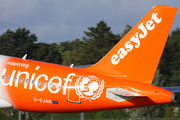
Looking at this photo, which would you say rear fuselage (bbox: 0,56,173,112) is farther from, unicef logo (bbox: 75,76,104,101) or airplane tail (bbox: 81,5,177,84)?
airplane tail (bbox: 81,5,177,84)

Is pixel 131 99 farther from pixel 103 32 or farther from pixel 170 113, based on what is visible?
pixel 103 32

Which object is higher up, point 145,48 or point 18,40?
point 18,40

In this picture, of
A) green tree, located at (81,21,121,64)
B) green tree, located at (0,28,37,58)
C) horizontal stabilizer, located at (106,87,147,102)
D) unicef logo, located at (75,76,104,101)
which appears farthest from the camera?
green tree, located at (0,28,37,58)

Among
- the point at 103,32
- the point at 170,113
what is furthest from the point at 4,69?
the point at 103,32

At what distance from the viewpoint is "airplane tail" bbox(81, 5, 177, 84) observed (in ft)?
69.3

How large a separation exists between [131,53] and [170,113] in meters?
23.0

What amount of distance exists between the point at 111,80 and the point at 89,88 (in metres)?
1.48

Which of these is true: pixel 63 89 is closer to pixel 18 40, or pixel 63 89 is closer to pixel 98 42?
pixel 98 42

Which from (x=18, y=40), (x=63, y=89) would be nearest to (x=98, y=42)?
(x=18, y=40)

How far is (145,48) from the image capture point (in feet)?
69.7

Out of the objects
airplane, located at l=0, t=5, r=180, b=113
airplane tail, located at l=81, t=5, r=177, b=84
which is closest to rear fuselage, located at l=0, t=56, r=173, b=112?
airplane, located at l=0, t=5, r=180, b=113

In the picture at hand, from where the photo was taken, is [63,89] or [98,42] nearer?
[63,89]

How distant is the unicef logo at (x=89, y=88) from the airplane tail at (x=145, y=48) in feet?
4.03

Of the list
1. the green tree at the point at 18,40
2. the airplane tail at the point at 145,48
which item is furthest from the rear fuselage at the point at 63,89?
the green tree at the point at 18,40
